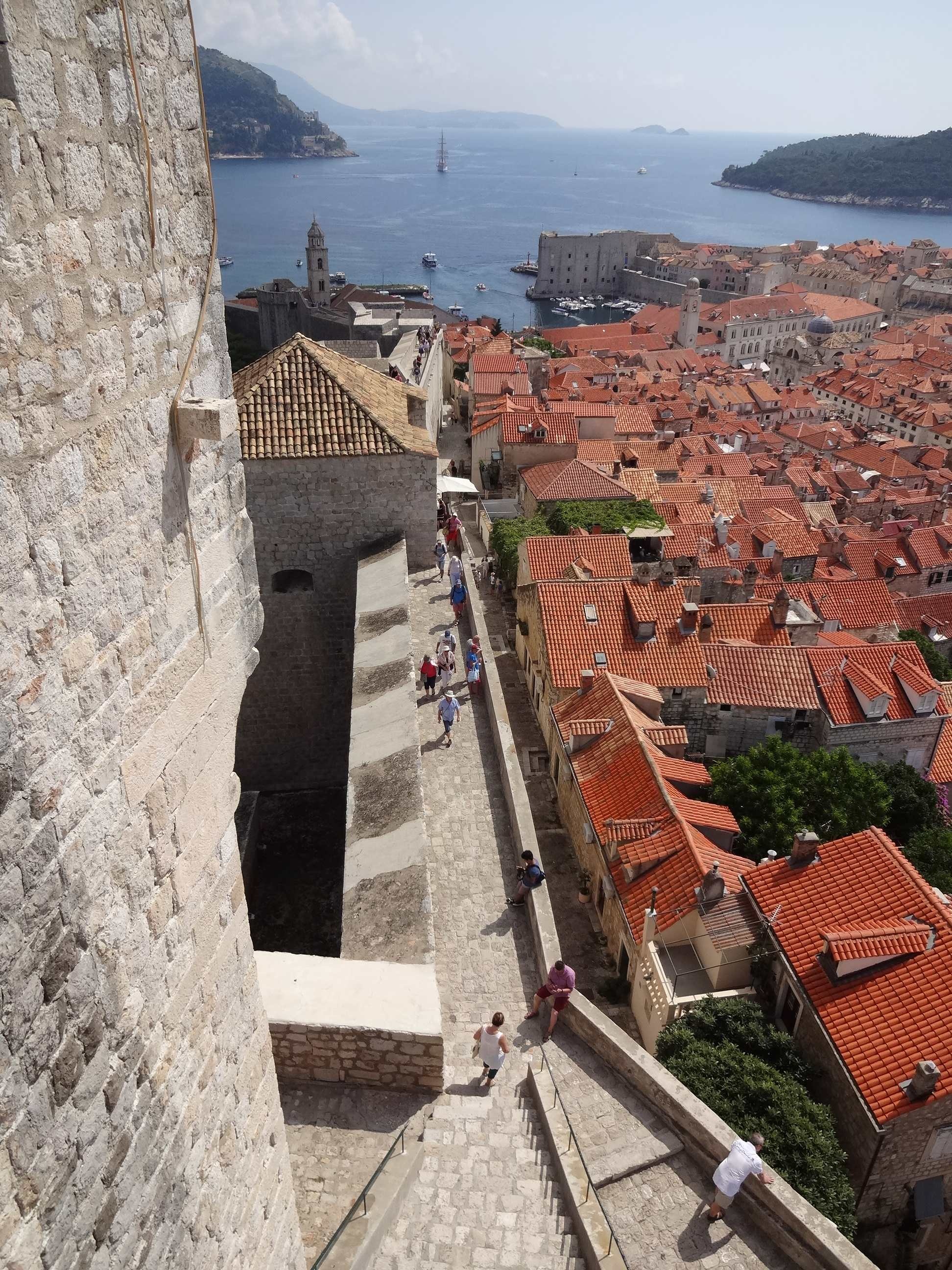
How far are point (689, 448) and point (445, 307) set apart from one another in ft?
210

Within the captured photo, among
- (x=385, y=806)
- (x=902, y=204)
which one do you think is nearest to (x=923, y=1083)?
(x=385, y=806)

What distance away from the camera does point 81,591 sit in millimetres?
2490

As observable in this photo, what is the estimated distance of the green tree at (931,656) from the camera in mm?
24047

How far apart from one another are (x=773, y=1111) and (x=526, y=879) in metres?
3.43

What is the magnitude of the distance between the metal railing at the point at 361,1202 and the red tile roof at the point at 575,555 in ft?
45.6

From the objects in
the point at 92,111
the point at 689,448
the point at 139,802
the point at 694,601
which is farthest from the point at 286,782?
the point at 689,448

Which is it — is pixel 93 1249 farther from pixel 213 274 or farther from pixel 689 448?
pixel 689 448

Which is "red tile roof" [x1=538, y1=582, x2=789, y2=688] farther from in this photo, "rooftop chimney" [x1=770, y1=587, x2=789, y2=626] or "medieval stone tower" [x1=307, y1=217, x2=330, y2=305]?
"medieval stone tower" [x1=307, y1=217, x2=330, y2=305]

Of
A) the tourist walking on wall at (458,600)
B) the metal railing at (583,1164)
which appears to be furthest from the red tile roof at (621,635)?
the metal railing at (583,1164)

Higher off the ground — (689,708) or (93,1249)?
(93,1249)

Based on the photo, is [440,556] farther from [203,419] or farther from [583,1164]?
[203,419]

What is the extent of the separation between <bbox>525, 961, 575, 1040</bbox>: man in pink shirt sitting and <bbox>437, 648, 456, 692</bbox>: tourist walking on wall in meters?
5.16

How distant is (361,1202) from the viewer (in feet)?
17.7

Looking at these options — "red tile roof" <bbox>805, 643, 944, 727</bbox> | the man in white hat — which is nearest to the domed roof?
"red tile roof" <bbox>805, 643, 944, 727</bbox>
